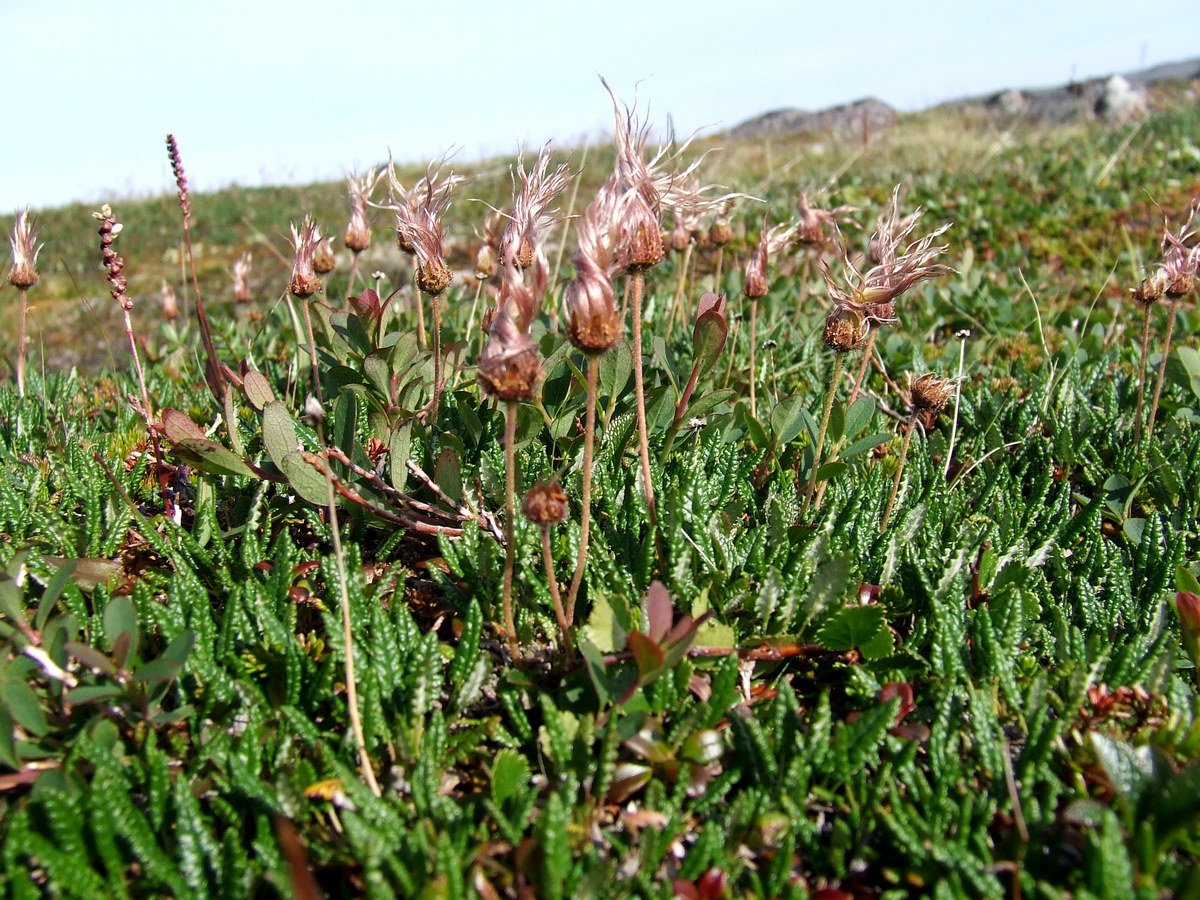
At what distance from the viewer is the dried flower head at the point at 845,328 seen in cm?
184

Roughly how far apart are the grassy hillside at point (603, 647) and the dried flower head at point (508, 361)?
26 cm

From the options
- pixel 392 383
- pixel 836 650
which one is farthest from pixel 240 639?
pixel 836 650

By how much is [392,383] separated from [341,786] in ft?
3.97

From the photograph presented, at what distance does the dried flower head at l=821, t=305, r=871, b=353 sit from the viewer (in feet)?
6.04

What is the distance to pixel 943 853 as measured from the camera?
1.25 m

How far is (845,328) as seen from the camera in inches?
72.4

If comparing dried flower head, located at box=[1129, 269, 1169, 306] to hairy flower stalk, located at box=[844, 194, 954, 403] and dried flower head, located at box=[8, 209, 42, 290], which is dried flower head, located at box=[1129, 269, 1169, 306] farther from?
dried flower head, located at box=[8, 209, 42, 290]

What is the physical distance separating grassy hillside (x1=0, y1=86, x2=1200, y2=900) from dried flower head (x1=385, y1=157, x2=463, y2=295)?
0.33 meters

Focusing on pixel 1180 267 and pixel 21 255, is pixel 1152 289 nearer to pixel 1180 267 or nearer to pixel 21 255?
pixel 1180 267

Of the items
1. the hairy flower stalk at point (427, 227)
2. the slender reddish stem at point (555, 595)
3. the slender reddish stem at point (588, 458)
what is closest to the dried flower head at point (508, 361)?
the slender reddish stem at point (588, 458)

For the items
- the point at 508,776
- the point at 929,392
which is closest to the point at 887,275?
the point at 929,392

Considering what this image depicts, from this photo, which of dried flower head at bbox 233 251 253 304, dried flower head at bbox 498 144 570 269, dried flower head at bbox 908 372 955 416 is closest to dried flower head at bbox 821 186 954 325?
dried flower head at bbox 908 372 955 416

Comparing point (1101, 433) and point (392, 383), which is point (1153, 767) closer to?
point (1101, 433)

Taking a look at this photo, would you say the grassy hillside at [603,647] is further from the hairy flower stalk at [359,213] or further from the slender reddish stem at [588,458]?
the hairy flower stalk at [359,213]
